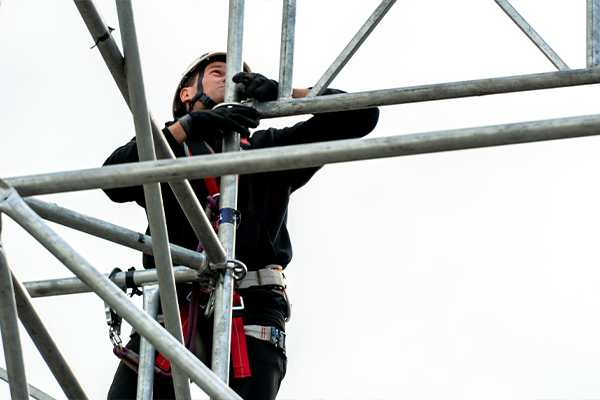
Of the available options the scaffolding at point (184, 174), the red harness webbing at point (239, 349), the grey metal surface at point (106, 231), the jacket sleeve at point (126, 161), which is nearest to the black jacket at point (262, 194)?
the jacket sleeve at point (126, 161)

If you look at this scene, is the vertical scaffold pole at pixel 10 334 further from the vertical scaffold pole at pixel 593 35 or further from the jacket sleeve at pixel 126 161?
the vertical scaffold pole at pixel 593 35

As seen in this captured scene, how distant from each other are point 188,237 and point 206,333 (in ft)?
1.87

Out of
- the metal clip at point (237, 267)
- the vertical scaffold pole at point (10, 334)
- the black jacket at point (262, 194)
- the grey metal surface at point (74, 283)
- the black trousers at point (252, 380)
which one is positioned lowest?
the vertical scaffold pole at point (10, 334)

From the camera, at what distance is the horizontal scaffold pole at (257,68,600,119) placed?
4.57 m

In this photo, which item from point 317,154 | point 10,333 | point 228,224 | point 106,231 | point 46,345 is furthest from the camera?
point 228,224

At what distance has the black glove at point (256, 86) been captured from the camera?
4.81 metres

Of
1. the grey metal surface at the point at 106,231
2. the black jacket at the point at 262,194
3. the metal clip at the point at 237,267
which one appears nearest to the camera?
the grey metal surface at the point at 106,231

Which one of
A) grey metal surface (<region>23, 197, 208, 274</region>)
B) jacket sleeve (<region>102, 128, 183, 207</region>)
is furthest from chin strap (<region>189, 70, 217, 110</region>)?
grey metal surface (<region>23, 197, 208, 274</region>)

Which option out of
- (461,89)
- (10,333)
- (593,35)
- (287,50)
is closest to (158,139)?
(10,333)

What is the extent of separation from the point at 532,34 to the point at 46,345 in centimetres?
293

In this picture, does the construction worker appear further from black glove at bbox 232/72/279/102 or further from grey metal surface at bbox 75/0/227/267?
grey metal surface at bbox 75/0/227/267

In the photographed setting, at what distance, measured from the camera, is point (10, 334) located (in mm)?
3410

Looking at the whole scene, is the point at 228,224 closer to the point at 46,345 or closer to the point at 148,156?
the point at 148,156

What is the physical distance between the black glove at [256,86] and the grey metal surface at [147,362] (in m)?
1.17
